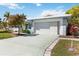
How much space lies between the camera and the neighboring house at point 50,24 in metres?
12.6

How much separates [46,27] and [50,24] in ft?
1.24

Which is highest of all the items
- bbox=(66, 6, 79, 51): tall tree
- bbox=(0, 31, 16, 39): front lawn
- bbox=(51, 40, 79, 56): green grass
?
bbox=(66, 6, 79, 51): tall tree

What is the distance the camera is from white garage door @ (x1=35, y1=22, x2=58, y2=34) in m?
12.8

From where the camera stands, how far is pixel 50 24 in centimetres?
1313

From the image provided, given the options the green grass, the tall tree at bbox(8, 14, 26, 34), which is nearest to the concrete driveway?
the green grass

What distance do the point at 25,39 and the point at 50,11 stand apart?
2.06 meters

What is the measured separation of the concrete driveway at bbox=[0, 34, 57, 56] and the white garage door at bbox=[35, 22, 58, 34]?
0.77m

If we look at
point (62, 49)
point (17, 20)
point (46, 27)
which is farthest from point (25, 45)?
point (46, 27)

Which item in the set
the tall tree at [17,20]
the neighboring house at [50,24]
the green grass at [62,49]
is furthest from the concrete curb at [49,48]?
the tall tree at [17,20]

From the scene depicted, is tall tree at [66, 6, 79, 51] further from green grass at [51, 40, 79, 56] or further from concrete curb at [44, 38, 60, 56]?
concrete curb at [44, 38, 60, 56]

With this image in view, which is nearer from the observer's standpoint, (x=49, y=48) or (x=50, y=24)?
(x=49, y=48)

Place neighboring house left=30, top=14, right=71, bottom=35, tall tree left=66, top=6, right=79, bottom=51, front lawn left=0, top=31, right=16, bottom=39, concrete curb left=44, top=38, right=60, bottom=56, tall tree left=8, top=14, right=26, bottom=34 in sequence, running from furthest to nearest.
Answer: neighboring house left=30, top=14, right=71, bottom=35 < tall tree left=66, top=6, right=79, bottom=51 < front lawn left=0, top=31, right=16, bottom=39 < tall tree left=8, top=14, right=26, bottom=34 < concrete curb left=44, top=38, right=60, bottom=56

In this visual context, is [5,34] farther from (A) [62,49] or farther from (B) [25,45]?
(A) [62,49]

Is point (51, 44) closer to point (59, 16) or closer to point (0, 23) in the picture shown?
point (59, 16)
